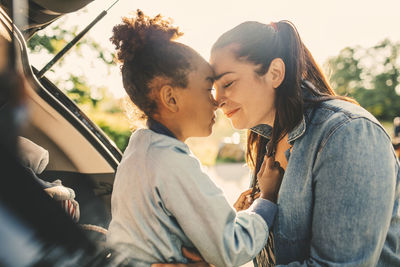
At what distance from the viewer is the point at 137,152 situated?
137 cm

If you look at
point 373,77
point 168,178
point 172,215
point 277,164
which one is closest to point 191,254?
point 172,215

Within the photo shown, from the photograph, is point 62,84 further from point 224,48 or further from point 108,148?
point 224,48

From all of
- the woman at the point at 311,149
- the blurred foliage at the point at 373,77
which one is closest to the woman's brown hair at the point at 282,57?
the woman at the point at 311,149

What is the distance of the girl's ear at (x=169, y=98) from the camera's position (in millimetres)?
1531

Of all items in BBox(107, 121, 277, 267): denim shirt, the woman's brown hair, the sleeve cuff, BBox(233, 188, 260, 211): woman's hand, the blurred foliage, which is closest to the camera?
BBox(107, 121, 277, 267): denim shirt

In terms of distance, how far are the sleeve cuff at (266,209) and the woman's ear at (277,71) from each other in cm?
75

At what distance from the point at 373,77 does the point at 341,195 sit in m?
47.2

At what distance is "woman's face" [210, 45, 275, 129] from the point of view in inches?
71.7

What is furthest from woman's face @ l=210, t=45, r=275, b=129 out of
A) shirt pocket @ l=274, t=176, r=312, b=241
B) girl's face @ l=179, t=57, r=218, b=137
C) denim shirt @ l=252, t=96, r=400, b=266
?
shirt pocket @ l=274, t=176, r=312, b=241

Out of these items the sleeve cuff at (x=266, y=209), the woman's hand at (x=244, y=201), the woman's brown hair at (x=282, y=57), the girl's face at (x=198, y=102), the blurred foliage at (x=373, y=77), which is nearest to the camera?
the sleeve cuff at (x=266, y=209)

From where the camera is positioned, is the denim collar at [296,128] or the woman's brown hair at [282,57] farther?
the woman's brown hair at [282,57]

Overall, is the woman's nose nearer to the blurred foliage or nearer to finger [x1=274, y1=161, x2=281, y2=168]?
finger [x1=274, y1=161, x2=281, y2=168]

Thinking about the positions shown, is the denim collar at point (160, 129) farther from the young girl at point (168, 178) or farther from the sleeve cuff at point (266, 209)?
the sleeve cuff at point (266, 209)

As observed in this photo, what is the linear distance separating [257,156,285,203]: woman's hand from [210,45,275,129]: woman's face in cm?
34
